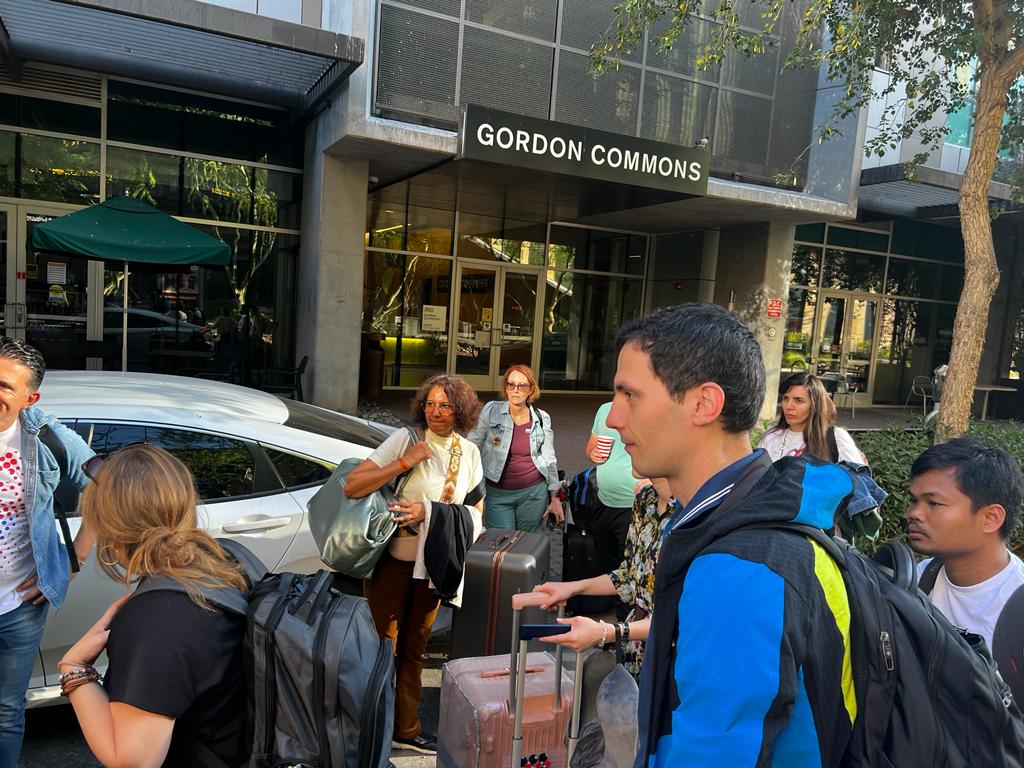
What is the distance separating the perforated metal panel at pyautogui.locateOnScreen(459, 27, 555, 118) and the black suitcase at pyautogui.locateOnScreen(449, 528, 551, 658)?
7.63 meters

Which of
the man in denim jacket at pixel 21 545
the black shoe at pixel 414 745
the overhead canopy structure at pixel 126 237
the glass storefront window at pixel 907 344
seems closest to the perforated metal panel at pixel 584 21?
the overhead canopy structure at pixel 126 237

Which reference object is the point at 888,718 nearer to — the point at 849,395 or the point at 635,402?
the point at 635,402

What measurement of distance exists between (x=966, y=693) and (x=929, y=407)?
763 inches

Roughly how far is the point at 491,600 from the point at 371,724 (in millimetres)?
2010

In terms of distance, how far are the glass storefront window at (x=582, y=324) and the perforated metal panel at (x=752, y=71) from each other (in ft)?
17.4

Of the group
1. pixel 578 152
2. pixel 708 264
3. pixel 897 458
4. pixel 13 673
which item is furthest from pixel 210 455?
pixel 708 264

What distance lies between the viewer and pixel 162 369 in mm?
11383

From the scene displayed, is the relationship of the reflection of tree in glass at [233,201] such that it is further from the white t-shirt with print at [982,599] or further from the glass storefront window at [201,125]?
the white t-shirt with print at [982,599]

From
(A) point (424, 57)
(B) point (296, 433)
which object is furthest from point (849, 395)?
(B) point (296, 433)

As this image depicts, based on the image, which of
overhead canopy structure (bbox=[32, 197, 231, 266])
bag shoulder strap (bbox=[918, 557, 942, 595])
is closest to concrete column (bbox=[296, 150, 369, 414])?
overhead canopy structure (bbox=[32, 197, 231, 266])

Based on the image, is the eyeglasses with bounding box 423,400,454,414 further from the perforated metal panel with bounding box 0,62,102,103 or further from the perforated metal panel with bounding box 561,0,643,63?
the perforated metal panel with bounding box 0,62,102,103

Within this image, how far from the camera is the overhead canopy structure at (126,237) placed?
26.3ft

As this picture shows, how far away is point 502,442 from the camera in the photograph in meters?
4.90

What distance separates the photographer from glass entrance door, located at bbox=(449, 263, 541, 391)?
48.8ft
